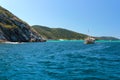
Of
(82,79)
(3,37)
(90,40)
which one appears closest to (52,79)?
(82,79)

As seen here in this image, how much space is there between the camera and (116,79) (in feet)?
83.6

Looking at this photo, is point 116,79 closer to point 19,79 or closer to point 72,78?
point 72,78

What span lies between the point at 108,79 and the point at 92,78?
1.83 m

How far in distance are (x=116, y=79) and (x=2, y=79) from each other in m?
12.5

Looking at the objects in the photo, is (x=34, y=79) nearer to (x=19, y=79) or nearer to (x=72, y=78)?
(x=19, y=79)

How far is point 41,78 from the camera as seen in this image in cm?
2658

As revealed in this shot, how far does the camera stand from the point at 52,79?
25938 mm

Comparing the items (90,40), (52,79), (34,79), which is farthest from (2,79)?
(90,40)

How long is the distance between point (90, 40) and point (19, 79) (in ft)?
551

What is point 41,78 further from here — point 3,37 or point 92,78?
point 3,37

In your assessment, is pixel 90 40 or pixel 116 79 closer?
pixel 116 79

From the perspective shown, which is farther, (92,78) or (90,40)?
(90,40)

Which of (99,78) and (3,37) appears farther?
(3,37)

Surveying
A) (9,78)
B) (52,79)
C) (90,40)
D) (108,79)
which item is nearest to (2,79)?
(9,78)
